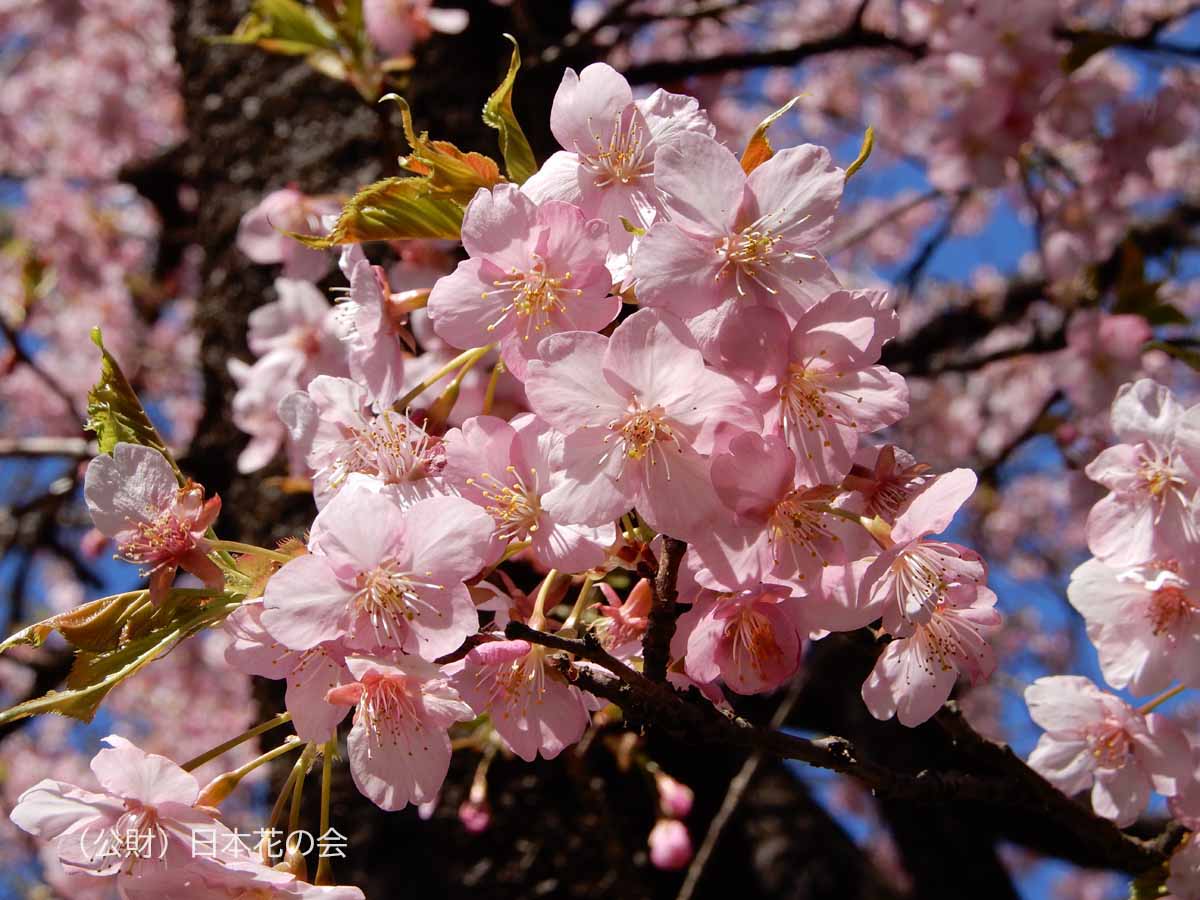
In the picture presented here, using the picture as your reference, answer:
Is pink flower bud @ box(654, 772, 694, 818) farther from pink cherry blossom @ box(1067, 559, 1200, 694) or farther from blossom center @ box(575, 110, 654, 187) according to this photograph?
blossom center @ box(575, 110, 654, 187)

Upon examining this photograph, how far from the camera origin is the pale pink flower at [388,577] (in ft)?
2.57

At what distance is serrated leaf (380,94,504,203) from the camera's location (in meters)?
0.90

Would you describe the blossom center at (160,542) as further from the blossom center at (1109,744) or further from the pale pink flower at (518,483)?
the blossom center at (1109,744)

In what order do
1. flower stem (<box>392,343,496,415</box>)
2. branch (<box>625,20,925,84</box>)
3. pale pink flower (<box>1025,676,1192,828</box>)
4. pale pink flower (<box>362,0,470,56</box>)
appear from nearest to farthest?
flower stem (<box>392,343,496,415</box>), pale pink flower (<box>1025,676,1192,828</box>), pale pink flower (<box>362,0,470,56</box>), branch (<box>625,20,925,84</box>)

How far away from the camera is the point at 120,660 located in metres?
0.85

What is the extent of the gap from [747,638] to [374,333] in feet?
1.54

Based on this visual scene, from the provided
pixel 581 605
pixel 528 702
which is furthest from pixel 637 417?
pixel 528 702

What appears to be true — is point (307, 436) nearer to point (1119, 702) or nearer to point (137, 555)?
point (137, 555)

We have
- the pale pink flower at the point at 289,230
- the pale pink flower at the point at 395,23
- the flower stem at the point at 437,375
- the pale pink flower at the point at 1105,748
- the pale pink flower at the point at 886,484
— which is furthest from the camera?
the pale pink flower at the point at 395,23

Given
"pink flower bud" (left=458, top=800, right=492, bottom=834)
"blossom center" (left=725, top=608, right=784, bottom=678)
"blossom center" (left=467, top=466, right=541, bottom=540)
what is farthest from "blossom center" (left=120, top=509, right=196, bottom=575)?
"pink flower bud" (left=458, top=800, right=492, bottom=834)

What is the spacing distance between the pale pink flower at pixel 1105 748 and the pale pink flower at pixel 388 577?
76 centimetres

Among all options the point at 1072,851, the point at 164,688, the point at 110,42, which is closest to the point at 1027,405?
the point at 1072,851

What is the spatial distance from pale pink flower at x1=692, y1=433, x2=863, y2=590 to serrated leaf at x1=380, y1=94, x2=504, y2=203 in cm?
35

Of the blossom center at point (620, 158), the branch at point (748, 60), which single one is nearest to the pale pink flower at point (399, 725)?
the blossom center at point (620, 158)
